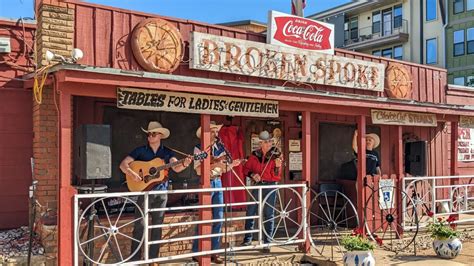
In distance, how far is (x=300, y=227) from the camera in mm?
6875

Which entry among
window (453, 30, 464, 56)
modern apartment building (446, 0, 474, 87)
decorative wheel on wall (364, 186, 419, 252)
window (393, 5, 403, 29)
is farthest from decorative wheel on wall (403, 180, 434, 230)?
window (393, 5, 403, 29)

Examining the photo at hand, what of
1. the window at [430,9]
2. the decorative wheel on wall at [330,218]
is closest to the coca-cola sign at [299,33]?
the decorative wheel on wall at [330,218]

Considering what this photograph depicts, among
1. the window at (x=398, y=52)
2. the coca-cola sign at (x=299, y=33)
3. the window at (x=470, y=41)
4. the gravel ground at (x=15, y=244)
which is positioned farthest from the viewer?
the window at (x=398, y=52)

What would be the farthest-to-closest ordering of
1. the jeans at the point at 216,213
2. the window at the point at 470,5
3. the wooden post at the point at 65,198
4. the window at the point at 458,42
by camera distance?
the window at the point at 458,42 → the window at the point at 470,5 → the jeans at the point at 216,213 → the wooden post at the point at 65,198

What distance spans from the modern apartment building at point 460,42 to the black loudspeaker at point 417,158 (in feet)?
64.3

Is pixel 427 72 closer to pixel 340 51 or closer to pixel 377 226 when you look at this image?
pixel 340 51

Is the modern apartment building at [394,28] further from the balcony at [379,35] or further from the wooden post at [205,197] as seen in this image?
the wooden post at [205,197]

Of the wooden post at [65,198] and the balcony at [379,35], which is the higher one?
the balcony at [379,35]

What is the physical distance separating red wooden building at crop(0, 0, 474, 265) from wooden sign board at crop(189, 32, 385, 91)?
4 cm

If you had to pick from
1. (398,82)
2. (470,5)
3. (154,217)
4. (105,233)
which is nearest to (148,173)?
(154,217)

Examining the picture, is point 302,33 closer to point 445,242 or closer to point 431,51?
point 445,242

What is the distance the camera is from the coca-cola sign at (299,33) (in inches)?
293

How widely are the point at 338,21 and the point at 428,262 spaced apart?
1172 inches

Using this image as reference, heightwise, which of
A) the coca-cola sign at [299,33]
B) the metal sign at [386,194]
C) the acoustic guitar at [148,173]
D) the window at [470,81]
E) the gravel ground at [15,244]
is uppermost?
the window at [470,81]
